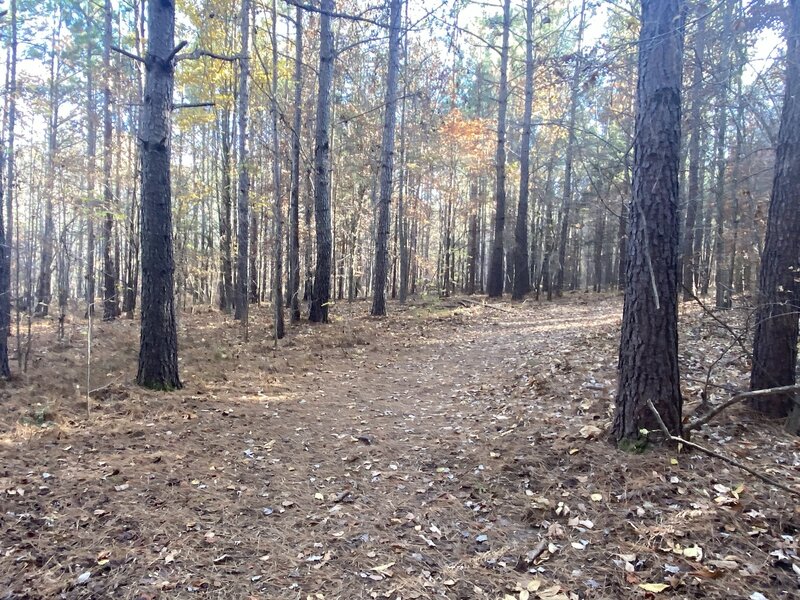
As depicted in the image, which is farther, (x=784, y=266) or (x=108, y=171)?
(x=108, y=171)

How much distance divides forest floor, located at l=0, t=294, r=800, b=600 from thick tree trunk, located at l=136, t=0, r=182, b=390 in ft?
1.54

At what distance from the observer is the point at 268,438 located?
514cm

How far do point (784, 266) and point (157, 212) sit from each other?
7190 mm

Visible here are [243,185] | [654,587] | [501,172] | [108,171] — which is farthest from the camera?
[501,172]

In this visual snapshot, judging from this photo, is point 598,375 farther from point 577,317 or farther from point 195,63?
point 195,63

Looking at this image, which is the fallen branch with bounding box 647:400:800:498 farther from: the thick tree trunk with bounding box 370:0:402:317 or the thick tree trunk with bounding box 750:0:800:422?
the thick tree trunk with bounding box 370:0:402:317

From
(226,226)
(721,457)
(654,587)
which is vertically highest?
(226,226)

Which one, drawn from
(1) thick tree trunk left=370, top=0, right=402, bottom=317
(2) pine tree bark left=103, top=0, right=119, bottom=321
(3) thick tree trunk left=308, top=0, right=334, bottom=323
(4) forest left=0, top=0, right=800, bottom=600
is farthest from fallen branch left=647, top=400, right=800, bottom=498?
(2) pine tree bark left=103, top=0, right=119, bottom=321

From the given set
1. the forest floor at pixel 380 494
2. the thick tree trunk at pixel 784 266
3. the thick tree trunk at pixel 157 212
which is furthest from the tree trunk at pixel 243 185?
the thick tree trunk at pixel 784 266

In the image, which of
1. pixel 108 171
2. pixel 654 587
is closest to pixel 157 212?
pixel 654 587

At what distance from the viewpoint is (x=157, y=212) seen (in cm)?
625

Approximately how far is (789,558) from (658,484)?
0.89 meters

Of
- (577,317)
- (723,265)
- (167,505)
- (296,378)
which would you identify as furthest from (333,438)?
(723,265)

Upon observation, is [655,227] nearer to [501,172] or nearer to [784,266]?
[784,266]
